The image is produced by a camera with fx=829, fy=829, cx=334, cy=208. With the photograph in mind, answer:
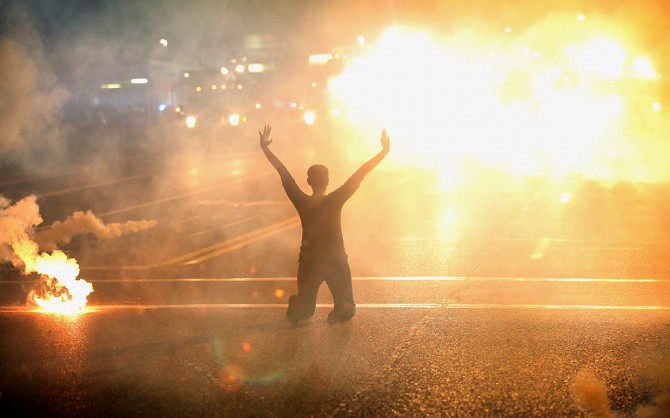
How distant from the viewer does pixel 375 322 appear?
711 centimetres

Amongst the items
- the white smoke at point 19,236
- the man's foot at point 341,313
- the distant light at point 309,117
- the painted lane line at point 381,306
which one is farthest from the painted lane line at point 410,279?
the distant light at point 309,117

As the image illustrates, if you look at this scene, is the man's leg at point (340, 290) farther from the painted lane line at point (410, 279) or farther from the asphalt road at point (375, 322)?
the painted lane line at point (410, 279)

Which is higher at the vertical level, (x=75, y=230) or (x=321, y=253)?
(x=75, y=230)

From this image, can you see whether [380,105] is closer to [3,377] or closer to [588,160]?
[588,160]

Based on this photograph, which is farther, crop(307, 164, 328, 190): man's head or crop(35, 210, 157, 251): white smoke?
crop(35, 210, 157, 251): white smoke

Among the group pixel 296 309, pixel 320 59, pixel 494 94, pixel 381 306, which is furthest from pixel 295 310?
pixel 320 59

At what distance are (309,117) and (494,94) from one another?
10.5 meters

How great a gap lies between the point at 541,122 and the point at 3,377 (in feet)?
106

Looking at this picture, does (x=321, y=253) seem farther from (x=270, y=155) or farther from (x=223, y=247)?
(x=223, y=247)

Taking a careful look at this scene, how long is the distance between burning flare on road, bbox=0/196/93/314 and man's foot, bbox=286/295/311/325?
7.16ft

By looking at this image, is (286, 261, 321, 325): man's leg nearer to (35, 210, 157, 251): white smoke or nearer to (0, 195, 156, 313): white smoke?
(0, 195, 156, 313): white smoke

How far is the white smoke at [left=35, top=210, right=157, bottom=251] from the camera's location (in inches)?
477

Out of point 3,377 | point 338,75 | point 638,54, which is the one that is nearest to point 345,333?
point 3,377

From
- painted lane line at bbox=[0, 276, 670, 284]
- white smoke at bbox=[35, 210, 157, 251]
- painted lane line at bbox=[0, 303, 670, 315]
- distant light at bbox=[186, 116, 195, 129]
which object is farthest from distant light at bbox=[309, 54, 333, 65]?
painted lane line at bbox=[0, 303, 670, 315]
